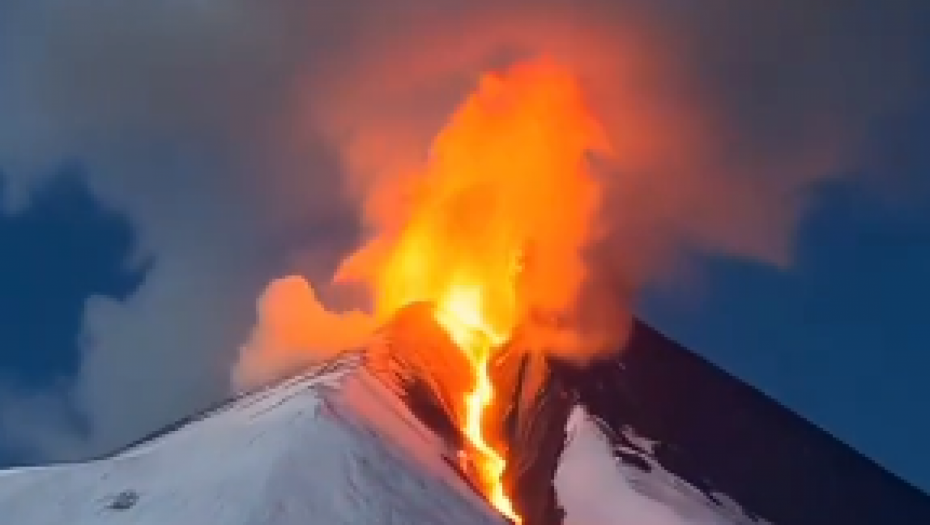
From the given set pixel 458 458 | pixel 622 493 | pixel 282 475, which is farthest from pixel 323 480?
pixel 622 493

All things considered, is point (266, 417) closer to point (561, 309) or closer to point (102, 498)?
point (102, 498)

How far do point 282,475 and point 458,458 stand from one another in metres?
11.8

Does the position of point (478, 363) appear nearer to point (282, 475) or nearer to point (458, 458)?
point (458, 458)

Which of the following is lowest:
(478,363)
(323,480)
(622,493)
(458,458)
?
(323,480)

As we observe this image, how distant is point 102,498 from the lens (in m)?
75.3

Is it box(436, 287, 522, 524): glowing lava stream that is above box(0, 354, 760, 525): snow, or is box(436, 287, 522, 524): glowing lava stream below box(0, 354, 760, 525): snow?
above

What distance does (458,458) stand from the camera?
7975cm

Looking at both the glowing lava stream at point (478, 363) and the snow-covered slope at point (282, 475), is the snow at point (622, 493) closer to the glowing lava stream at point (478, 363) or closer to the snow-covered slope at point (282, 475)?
the glowing lava stream at point (478, 363)

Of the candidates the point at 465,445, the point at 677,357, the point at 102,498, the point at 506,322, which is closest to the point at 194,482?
the point at 102,498

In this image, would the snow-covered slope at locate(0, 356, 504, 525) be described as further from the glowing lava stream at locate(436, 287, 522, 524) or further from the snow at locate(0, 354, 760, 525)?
the glowing lava stream at locate(436, 287, 522, 524)

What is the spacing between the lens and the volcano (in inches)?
2815

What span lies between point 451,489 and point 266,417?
16576 millimetres

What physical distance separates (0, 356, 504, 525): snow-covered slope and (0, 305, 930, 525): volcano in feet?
0.50

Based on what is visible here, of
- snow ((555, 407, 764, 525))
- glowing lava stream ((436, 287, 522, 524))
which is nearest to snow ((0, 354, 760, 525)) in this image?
snow ((555, 407, 764, 525))
